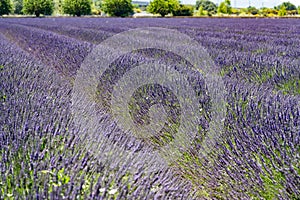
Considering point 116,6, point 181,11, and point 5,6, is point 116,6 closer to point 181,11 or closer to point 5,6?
point 181,11

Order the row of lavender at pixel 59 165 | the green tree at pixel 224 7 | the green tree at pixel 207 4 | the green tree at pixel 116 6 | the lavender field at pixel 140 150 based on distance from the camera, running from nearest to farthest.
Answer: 1. the row of lavender at pixel 59 165
2. the lavender field at pixel 140 150
3. the green tree at pixel 116 6
4. the green tree at pixel 224 7
5. the green tree at pixel 207 4

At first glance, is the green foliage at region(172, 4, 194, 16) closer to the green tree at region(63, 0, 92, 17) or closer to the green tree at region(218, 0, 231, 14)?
the green tree at region(218, 0, 231, 14)

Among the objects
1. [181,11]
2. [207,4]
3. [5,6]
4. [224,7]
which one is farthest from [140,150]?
[207,4]

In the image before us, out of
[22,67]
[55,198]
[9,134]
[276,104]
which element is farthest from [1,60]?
[55,198]

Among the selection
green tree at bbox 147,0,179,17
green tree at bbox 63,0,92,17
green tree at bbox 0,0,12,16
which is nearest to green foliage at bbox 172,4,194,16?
green tree at bbox 147,0,179,17

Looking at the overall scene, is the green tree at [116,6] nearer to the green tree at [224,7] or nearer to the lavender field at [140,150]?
the green tree at [224,7]

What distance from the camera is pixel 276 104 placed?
10.3 ft

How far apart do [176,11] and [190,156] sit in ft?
158

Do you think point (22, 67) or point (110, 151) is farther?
point (22, 67)

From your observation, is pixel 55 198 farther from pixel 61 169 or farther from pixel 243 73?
pixel 243 73

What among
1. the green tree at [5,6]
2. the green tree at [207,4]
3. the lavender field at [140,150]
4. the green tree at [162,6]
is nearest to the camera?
the lavender field at [140,150]

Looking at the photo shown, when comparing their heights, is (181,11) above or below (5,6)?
below

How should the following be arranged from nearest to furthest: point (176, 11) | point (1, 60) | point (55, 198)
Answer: point (55, 198), point (1, 60), point (176, 11)

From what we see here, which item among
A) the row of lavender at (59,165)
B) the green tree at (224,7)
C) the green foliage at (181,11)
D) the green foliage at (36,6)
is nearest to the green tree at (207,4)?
the green tree at (224,7)
